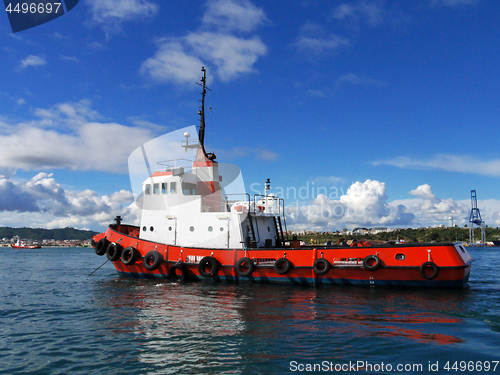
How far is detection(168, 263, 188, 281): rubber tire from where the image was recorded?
14422 mm

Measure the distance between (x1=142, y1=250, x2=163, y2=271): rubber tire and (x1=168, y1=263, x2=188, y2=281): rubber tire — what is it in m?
0.62

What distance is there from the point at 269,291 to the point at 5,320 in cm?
785

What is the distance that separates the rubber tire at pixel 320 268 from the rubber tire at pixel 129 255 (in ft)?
25.6

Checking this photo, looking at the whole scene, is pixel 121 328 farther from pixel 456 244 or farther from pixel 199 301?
pixel 456 244

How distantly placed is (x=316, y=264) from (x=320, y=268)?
208 mm

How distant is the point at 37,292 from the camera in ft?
44.7

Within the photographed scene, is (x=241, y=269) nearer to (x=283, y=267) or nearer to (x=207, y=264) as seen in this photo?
(x=207, y=264)

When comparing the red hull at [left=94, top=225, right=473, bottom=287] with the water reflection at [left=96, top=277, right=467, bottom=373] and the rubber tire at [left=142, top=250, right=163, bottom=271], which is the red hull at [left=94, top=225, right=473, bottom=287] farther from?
the water reflection at [left=96, top=277, right=467, bottom=373]

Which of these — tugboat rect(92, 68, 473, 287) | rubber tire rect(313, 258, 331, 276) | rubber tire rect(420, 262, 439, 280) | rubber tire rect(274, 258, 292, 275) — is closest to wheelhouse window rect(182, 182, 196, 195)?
tugboat rect(92, 68, 473, 287)

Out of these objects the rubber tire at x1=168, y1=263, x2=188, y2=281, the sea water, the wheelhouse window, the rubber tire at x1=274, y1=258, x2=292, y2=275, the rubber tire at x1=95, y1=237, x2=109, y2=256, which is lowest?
the sea water

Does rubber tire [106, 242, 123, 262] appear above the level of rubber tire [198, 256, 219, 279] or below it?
above

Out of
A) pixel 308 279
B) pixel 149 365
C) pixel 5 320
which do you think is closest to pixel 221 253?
pixel 308 279

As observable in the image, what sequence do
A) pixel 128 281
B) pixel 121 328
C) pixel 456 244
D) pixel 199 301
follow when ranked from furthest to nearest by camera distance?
pixel 128 281, pixel 456 244, pixel 199 301, pixel 121 328

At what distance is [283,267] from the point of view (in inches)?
527
